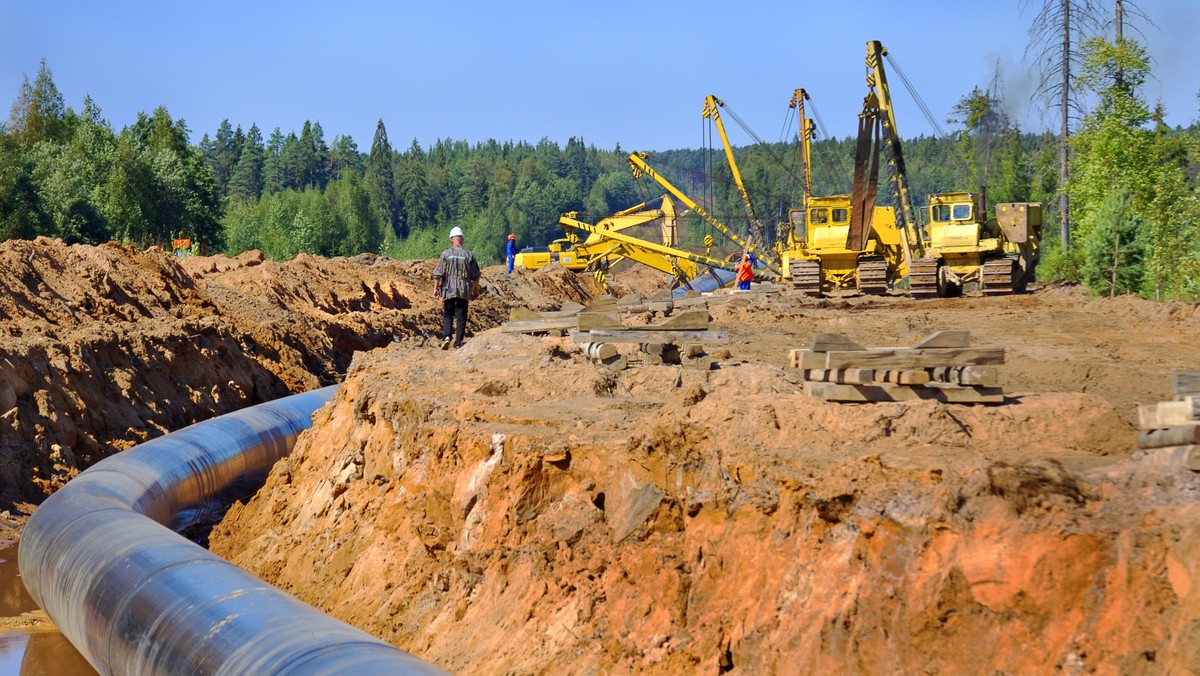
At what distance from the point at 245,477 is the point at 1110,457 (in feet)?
27.5

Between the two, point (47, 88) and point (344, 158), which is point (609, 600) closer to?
point (47, 88)

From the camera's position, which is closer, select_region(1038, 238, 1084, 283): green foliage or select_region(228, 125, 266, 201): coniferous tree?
select_region(1038, 238, 1084, 283): green foliage

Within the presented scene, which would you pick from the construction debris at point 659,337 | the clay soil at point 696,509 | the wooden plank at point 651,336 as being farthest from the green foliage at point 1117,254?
the construction debris at point 659,337

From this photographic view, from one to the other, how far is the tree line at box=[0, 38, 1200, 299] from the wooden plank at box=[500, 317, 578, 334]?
539 inches

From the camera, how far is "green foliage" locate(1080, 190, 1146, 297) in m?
24.8

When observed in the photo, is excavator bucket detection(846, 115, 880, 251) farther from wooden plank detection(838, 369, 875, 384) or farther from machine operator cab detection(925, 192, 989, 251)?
wooden plank detection(838, 369, 875, 384)

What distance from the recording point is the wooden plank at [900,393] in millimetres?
7406

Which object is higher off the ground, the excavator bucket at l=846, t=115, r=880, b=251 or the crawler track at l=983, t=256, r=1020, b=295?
the excavator bucket at l=846, t=115, r=880, b=251

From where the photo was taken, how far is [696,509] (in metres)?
6.37

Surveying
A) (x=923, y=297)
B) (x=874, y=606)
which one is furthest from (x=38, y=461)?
(x=923, y=297)

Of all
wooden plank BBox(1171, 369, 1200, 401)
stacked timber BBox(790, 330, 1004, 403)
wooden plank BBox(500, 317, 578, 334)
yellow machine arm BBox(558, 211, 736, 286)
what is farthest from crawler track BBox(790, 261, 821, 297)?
wooden plank BBox(1171, 369, 1200, 401)

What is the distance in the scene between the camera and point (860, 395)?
7.53 metres

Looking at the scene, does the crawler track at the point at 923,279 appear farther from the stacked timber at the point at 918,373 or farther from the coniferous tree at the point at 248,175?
the coniferous tree at the point at 248,175

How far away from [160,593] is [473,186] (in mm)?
131896
